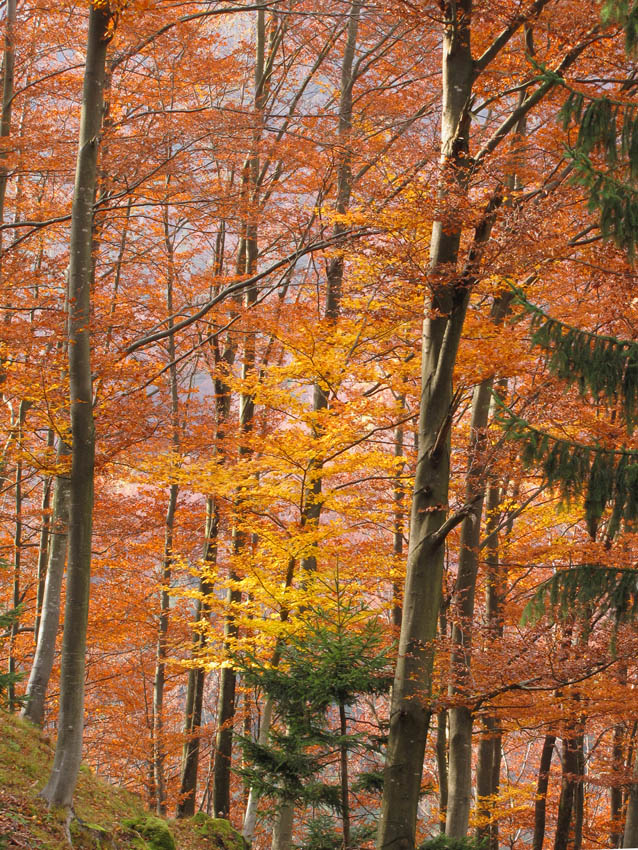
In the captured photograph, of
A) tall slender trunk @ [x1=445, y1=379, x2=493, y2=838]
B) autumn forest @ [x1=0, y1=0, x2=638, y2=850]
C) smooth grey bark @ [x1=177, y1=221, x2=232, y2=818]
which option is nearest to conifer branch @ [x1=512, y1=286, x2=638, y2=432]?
autumn forest @ [x1=0, y1=0, x2=638, y2=850]

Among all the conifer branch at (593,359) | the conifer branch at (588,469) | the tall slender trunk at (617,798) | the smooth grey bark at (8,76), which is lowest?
the tall slender trunk at (617,798)

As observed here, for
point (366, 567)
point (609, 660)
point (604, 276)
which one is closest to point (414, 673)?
point (609, 660)

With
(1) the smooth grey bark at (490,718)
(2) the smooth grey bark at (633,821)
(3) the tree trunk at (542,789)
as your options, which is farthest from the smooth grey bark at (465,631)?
(3) the tree trunk at (542,789)

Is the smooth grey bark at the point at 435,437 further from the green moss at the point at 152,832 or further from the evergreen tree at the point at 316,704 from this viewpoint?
the green moss at the point at 152,832

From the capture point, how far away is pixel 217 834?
9.92m

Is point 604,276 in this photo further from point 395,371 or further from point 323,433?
point 323,433

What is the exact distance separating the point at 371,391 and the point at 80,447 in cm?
452

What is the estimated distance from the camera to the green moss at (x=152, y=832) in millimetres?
7605

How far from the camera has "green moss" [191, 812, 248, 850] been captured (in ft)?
31.9

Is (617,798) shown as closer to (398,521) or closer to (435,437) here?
(398,521)

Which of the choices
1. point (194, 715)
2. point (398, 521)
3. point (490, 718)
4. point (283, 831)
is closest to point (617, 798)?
point (490, 718)

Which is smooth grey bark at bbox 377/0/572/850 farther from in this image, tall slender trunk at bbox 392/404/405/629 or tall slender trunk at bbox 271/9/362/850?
tall slender trunk at bbox 392/404/405/629

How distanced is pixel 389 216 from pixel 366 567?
473cm

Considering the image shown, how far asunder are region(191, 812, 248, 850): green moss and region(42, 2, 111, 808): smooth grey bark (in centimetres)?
421
